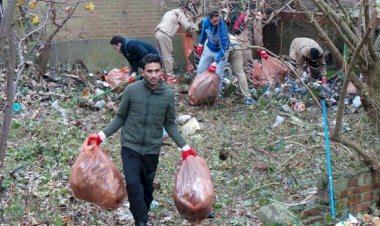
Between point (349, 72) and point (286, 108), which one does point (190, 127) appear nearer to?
point (286, 108)

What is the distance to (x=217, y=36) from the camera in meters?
11.2

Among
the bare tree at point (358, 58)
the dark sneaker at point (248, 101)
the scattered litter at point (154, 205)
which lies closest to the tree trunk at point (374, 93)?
the bare tree at point (358, 58)

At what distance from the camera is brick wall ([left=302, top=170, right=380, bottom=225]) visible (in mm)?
6250

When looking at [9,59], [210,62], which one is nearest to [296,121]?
[210,62]

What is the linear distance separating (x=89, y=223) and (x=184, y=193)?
108 centimetres

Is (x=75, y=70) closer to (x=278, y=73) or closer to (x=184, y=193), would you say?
(x=278, y=73)

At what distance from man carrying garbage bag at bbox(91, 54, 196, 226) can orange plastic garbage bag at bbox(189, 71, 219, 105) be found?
5.01m

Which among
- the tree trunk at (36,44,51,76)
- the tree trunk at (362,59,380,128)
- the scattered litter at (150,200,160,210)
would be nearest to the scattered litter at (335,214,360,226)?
the tree trunk at (362,59,380,128)

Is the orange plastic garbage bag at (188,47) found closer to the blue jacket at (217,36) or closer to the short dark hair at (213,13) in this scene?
the blue jacket at (217,36)

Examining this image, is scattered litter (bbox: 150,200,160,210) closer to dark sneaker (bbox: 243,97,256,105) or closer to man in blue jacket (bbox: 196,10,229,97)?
man in blue jacket (bbox: 196,10,229,97)

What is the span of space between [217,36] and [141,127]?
5.14 metres

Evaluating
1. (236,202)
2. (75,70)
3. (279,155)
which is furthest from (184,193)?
(75,70)

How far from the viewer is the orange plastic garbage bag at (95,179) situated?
6.01 m

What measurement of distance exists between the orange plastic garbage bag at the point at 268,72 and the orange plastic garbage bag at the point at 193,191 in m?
5.88
